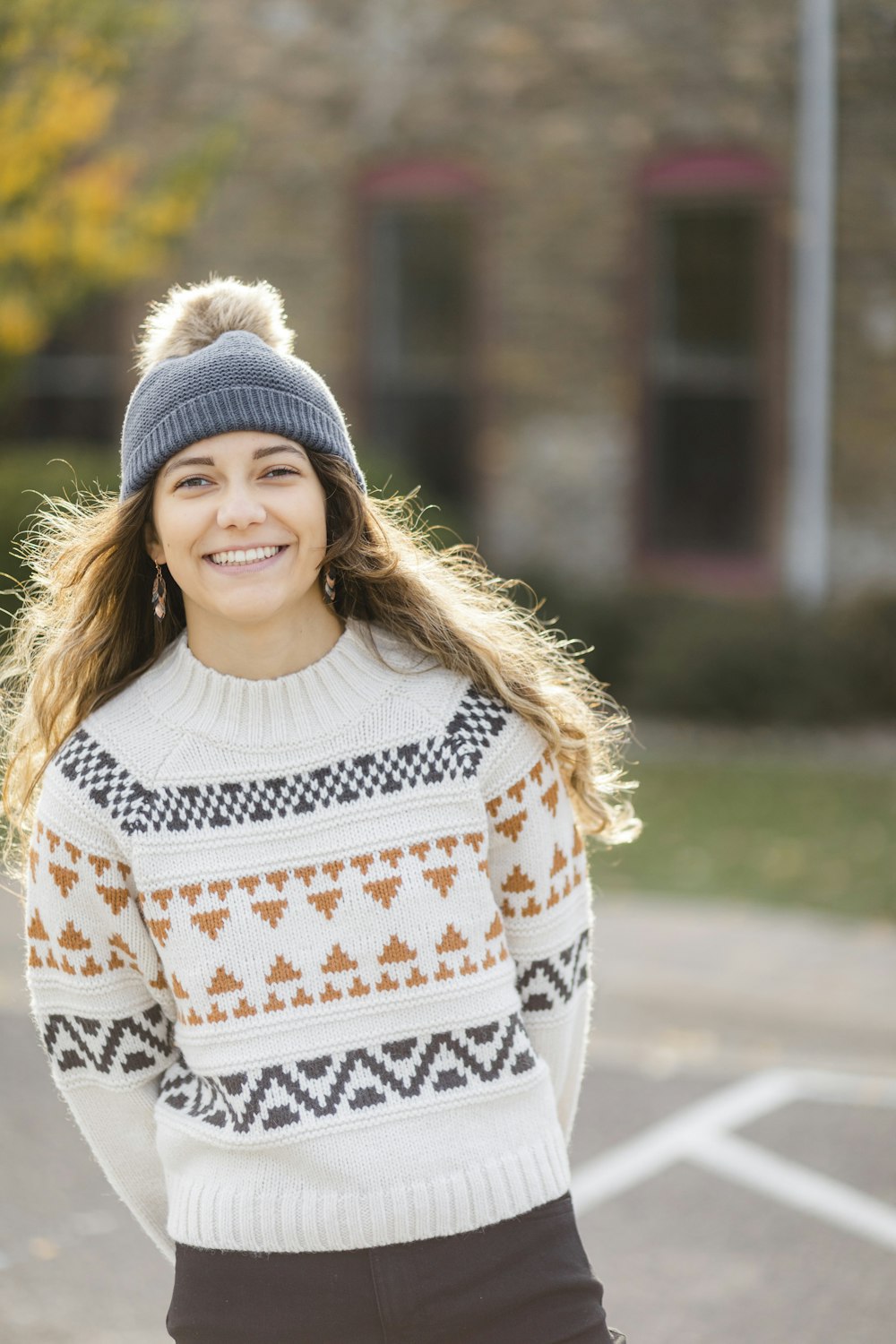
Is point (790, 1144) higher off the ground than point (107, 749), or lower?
lower

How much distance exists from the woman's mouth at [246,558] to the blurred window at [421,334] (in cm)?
1022

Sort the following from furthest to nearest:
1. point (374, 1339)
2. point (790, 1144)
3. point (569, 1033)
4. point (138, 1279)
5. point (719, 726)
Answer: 1. point (719, 726)
2. point (790, 1144)
3. point (138, 1279)
4. point (569, 1033)
5. point (374, 1339)

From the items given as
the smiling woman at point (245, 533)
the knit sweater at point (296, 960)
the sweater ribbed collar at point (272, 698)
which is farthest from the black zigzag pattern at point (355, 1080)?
the smiling woman at point (245, 533)

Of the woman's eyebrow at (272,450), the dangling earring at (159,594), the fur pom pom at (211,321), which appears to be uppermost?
the fur pom pom at (211,321)

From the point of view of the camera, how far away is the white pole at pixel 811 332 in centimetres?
1126

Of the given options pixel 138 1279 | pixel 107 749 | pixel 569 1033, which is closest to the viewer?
pixel 107 749

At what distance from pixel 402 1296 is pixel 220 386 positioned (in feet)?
3.95

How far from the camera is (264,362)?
2.31m

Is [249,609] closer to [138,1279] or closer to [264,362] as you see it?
[264,362]

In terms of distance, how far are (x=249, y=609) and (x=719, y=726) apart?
28.6 ft

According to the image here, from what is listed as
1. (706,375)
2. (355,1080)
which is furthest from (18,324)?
(355,1080)

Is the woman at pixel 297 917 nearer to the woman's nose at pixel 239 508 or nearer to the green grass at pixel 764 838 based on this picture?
the woman's nose at pixel 239 508

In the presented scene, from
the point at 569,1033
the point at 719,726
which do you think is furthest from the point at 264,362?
the point at 719,726

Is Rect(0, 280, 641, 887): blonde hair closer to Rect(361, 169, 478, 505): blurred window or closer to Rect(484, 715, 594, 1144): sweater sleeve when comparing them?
Rect(484, 715, 594, 1144): sweater sleeve
